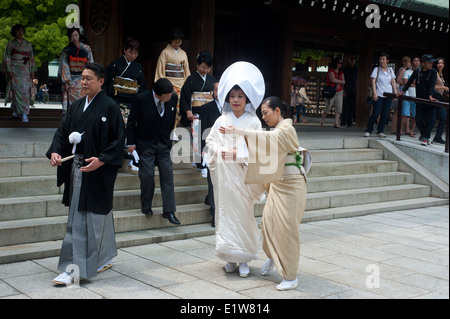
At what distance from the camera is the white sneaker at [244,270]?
4.96 meters

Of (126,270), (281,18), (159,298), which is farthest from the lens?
(281,18)

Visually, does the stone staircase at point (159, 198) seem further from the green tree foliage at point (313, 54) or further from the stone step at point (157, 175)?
the green tree foliage at point (313, 54)

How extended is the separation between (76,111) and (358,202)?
5456mm

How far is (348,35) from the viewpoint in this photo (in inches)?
541

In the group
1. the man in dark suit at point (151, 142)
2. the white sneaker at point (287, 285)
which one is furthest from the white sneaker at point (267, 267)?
the man in dark suit at point (151, 142)

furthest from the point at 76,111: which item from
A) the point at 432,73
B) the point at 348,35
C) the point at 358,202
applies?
the point at 348,35

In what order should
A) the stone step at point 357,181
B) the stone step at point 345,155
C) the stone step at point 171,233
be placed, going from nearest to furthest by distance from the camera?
the stone step at point 171,233, the stone step at point 357,181, the stone step at point 345,155

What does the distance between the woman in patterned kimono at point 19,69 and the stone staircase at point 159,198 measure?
3778 mm

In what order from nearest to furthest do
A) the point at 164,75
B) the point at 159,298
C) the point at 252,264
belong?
1. the point at 159,298
2. the point at 252,264
3. the point at 164,75

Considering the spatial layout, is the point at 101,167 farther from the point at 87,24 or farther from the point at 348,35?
the point at 348,35

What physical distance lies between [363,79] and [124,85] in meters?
8.75

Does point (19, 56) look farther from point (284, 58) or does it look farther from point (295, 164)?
point (295, 164)

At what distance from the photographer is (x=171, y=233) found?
630 centimetres

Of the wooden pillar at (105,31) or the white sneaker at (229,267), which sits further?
the wooden pillar at (105,31)
